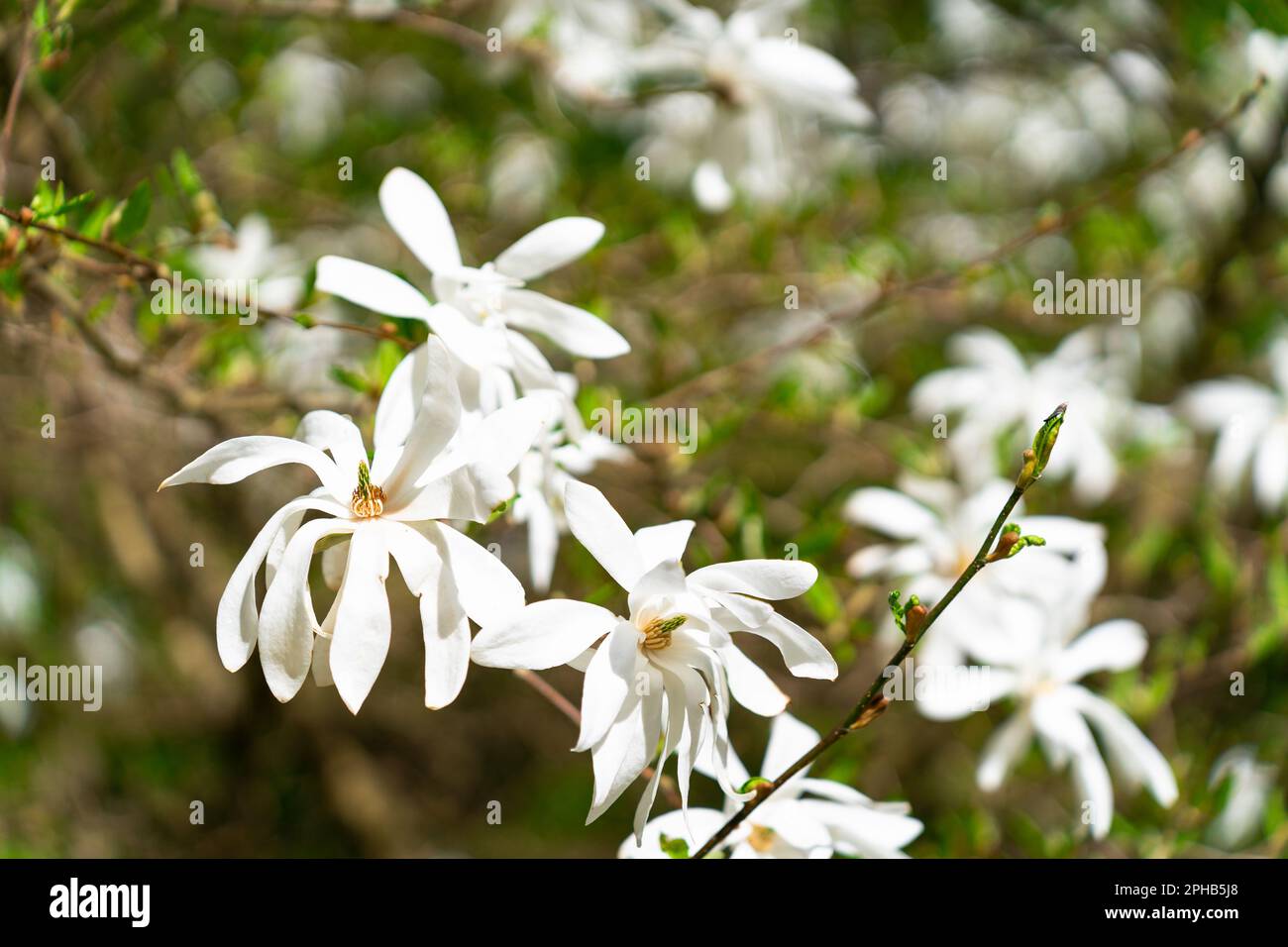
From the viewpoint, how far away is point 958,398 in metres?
1.72

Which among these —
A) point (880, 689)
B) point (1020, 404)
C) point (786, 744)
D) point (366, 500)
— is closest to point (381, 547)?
point (366, 500)

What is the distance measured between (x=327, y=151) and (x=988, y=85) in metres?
1.94

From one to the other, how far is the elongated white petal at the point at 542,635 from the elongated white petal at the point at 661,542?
0.06 metres

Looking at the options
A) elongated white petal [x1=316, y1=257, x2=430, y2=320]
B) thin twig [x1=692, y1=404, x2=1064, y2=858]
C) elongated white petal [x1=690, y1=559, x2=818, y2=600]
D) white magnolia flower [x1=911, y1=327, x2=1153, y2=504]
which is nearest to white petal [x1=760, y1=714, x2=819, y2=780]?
thin twig [x1=692, y1=404, x2=1064, y2=858]

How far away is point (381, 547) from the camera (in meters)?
0.74

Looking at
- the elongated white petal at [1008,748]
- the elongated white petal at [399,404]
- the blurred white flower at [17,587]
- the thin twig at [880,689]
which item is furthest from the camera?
the blurred white flower at [17,587]

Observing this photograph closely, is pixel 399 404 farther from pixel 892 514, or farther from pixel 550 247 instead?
pixel 892 514

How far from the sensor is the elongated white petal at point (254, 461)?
73 centimetres

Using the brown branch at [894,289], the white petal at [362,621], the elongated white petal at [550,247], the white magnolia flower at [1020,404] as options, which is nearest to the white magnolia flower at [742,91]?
the brown branch at [894,289]

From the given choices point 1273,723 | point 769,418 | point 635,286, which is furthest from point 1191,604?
point 635,286

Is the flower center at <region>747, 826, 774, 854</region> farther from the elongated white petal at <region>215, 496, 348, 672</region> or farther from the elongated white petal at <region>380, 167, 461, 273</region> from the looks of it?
the elongated white petal at <region>380, 167, 461, 273</region>

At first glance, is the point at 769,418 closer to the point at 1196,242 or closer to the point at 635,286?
the point at 635,286

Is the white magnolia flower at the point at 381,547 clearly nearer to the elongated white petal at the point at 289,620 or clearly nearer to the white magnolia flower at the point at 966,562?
the elongated white petal at the point at 289,620

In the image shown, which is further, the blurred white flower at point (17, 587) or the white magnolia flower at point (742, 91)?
the blurred white flower at point (17, 587)
